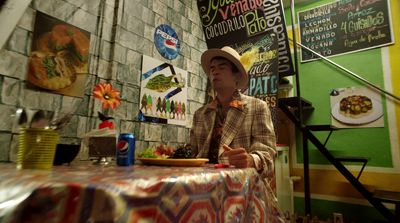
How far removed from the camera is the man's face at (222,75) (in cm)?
176

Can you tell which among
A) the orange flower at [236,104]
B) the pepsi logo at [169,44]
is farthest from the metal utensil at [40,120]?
the pepsi logo at [169,44]

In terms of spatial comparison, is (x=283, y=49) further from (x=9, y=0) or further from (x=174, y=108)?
(x=9, y=0)

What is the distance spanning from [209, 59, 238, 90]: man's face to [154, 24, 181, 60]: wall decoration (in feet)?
3.21

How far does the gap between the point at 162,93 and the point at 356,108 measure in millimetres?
2425

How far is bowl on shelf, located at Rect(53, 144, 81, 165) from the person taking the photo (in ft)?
3.36

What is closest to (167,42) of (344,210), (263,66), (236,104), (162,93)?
(162,93)

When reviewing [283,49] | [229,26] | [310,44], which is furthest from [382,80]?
[229,26]

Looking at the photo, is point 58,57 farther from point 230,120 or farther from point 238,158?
point 238,158

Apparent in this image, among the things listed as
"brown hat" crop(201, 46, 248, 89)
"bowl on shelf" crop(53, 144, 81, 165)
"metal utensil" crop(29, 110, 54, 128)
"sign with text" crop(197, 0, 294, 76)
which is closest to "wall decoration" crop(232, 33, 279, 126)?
"sign with text" crop(197, 0, 294, 76)

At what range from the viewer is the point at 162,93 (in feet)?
8.27

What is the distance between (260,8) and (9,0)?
2.11 m

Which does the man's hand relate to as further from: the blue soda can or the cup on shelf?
the cup on shelf

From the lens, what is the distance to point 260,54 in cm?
251

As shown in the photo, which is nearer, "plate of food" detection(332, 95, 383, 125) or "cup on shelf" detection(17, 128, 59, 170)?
"cup on shelf" detection(17, 128, 59, 170)
